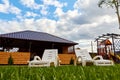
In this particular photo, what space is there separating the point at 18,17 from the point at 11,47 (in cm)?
1122

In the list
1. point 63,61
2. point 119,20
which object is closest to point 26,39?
point 63,61

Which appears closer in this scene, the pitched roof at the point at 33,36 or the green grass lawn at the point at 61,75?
the green grass lawn at the point at 61,75

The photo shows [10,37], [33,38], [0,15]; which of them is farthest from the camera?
[0,15]

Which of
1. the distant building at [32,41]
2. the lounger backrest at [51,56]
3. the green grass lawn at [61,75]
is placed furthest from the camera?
the distant building at [32,41]

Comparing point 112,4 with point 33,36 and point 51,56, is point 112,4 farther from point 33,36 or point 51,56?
point 51,56

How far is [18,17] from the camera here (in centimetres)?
3838

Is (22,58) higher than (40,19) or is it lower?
lower

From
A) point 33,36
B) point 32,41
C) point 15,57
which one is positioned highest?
point 33,36

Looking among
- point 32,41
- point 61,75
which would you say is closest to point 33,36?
point 32,41

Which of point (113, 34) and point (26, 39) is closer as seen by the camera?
point (26, 39)

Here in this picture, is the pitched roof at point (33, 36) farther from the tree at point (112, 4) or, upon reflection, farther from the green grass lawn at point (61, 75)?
the green grass lawn at point (61, 75)

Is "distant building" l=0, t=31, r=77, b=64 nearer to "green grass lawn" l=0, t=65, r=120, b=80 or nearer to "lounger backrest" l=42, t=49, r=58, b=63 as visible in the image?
"lounger backrest" l=42, t=49, r=58, b=63

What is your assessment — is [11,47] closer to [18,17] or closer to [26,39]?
[26,39]

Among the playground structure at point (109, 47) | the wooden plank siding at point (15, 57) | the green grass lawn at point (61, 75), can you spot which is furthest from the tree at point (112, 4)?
the green grass lawn at point (61, 75)
